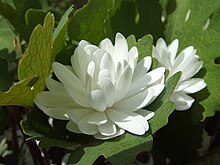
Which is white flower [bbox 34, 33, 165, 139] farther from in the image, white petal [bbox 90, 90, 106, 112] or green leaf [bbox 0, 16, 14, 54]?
green leaf [bbox 0, 16, 14, 54]

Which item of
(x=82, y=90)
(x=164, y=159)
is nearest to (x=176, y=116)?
(x=164, y=159)

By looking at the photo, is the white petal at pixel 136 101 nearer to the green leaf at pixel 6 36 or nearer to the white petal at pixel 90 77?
the white petal at pixel 90 77

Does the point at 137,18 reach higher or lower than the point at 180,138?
higher

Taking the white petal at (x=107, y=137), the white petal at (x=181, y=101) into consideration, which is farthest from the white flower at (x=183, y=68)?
the white petal at (x=107, y=137)

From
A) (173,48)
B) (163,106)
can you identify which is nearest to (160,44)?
(173,48)

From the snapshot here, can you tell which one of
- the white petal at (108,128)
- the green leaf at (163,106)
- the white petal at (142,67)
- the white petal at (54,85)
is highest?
the white petal at (142,67)

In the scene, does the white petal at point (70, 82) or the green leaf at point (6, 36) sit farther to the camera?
the green leaf at point (6, 36)

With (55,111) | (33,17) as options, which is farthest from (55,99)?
(33,17)

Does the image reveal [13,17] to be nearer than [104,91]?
No

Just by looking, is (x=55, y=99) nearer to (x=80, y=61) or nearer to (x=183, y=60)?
(x=80, y=61)
